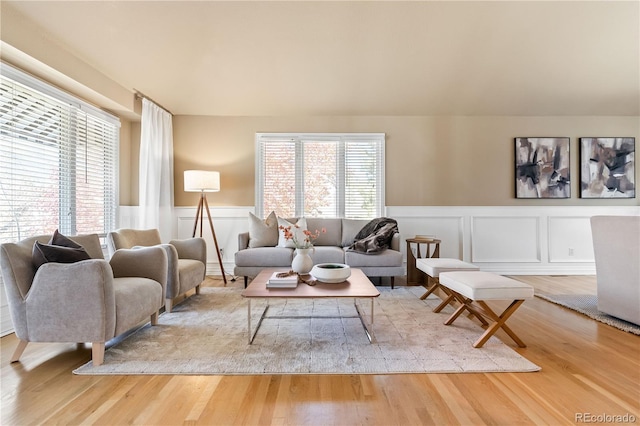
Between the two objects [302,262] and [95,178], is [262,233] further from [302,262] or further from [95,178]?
[95,178]

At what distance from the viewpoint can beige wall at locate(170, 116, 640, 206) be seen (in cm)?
465

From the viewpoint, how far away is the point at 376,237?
3791 millimetres

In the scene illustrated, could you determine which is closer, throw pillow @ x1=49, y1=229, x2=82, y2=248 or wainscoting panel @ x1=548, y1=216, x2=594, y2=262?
throw pillow @ x1=49, y1=229, x2=82, y2=248

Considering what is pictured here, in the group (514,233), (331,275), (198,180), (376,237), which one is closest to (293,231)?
(376,237)

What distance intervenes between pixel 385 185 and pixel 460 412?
3.54 metres

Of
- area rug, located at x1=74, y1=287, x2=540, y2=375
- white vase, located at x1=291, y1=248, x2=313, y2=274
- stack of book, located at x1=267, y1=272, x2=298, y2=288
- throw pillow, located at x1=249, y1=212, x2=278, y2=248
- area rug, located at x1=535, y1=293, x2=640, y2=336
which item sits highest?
throw pillow, located at x1=249, y1=212, x2=278, y2=248

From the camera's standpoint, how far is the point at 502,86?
4.07 m

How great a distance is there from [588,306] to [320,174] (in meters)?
3.55

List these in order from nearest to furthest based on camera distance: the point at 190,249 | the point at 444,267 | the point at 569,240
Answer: the point at 444,267 < the point at 190,249 < the point at 569,240

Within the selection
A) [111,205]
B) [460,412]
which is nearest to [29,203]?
[111,205]

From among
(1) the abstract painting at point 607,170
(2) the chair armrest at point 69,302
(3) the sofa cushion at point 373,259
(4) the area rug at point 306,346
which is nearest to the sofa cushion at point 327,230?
(3) the sofa cushion at point 373,259

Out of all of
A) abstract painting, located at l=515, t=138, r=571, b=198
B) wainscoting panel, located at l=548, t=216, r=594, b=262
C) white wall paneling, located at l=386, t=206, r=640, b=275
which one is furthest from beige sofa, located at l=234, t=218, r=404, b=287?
wainscoting panel, located at l=548, t=216, r=594, b=262

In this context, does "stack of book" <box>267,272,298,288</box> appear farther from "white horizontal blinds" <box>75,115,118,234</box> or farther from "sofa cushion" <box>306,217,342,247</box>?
"white horizontal blinds" <box>75,115,118,234</box>

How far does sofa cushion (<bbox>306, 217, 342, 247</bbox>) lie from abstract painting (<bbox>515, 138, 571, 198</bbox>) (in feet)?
9.42
